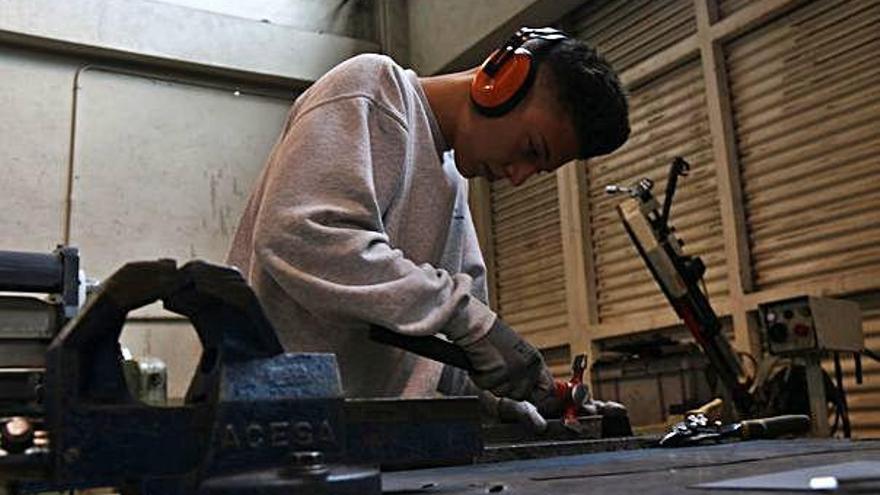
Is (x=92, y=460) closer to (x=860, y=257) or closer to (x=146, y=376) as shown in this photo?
(x=146, y=376)

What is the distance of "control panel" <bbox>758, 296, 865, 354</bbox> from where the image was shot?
2.05 m

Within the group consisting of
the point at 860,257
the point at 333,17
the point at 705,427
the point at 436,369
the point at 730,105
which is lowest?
the point at 705,427

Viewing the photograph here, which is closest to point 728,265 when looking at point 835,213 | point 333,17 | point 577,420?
point 835,213

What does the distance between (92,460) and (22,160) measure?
3.34m

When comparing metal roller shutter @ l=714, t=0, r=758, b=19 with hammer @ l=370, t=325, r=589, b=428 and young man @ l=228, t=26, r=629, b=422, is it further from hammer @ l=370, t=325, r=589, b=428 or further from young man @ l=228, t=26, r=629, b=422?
hammer @ l=370, t=325, r=589, b=428

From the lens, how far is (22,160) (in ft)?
11.4

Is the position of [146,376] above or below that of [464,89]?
below

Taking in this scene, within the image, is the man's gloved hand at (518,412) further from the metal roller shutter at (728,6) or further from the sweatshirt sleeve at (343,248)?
the metal roller shutter at (728,6)

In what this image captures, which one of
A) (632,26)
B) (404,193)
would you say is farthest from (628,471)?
(632,26)

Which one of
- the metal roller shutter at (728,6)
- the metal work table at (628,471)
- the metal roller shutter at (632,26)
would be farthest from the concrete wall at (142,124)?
the metal work table at (628,471)

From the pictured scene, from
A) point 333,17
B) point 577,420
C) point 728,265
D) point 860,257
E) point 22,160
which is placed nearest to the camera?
point 577,420

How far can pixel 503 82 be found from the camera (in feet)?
3.95

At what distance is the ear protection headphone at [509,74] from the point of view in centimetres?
120

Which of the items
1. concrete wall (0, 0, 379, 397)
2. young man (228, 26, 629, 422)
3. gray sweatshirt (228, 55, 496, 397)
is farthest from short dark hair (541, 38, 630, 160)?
concrete wall (0, 0, 379, 397)
